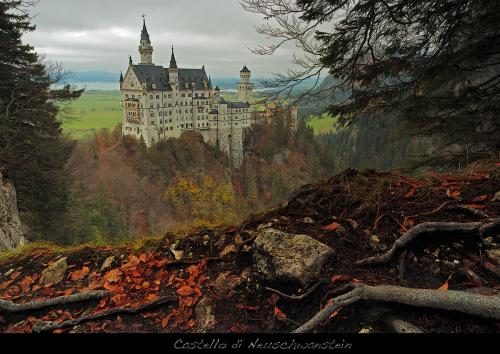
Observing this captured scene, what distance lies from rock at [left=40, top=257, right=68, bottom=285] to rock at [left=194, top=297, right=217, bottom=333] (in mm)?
2249

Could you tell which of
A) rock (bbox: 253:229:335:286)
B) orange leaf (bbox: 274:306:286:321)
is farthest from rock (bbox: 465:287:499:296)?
orange leaf (bbox: 274:306:286:321)

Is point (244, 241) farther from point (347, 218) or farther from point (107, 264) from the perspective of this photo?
point (107, 264)

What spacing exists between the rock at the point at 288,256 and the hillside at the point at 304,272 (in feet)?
0.04

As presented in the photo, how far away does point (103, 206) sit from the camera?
3544 cm

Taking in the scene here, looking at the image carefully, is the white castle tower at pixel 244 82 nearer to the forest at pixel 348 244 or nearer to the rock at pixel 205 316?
the forest at pixel 348 244

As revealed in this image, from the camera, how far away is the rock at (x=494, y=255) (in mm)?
3055

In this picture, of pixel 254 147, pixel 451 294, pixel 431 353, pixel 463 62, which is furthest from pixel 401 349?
pixel 254 147

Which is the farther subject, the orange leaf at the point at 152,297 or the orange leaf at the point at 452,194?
the orange leaf at the point at 452,194

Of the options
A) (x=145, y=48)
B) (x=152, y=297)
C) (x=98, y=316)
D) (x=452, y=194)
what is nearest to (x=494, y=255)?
(x=452, y=194)

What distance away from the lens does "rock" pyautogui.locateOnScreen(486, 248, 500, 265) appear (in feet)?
10.0

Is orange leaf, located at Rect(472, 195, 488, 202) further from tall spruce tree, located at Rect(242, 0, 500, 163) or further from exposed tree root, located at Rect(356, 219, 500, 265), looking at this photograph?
tall spruce tree, located at Rect(242, 0, 500, 163)

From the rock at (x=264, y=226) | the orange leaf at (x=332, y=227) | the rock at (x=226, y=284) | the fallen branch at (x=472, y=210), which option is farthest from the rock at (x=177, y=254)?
the fallen branch at (x=472, y=210)

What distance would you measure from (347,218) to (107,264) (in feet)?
10.9

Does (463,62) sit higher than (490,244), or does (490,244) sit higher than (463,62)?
(463,62)
